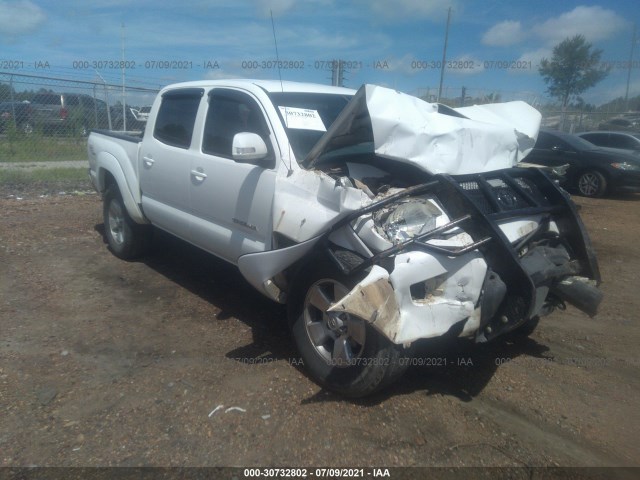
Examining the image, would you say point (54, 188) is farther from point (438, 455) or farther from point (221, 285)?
point (438, 455)

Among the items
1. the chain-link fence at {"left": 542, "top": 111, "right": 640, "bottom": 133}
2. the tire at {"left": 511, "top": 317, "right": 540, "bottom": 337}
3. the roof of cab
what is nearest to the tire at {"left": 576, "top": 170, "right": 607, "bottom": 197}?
the chain-link fence at {"left": 542, "top": 111, "right": 640, "bottom": 133}

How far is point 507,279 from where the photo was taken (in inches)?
116

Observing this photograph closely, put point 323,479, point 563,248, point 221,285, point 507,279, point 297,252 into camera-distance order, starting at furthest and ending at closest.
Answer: point 221,285 → point 563,248 → point 297,252 → point 507,279 → point 323,479

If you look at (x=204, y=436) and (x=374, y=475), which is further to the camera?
(x=204, y=436)

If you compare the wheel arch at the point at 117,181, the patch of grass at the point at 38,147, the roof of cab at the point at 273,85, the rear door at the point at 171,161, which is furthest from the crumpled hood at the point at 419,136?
the patch of grass at the point at 38,147

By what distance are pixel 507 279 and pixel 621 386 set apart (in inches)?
55.3

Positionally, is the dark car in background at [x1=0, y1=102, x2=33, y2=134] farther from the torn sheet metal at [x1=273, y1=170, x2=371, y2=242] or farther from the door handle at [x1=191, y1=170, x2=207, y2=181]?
the torn sheet metal at [x1=273, y1=170, x2=371, y2=242]

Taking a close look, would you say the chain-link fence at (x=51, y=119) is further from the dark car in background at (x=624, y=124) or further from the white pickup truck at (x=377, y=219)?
the dark car in background at (x=624, y=124)

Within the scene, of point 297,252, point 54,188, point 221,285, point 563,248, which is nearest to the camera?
point 297,252

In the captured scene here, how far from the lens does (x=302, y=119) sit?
3939 millimetres

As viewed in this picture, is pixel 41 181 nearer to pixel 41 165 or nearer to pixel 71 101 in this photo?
pixel 41 165

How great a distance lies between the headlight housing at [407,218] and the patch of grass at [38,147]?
11.2 meters

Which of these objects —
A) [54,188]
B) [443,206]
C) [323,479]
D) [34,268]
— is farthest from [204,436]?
[54,188]

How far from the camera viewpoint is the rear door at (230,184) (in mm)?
3746
